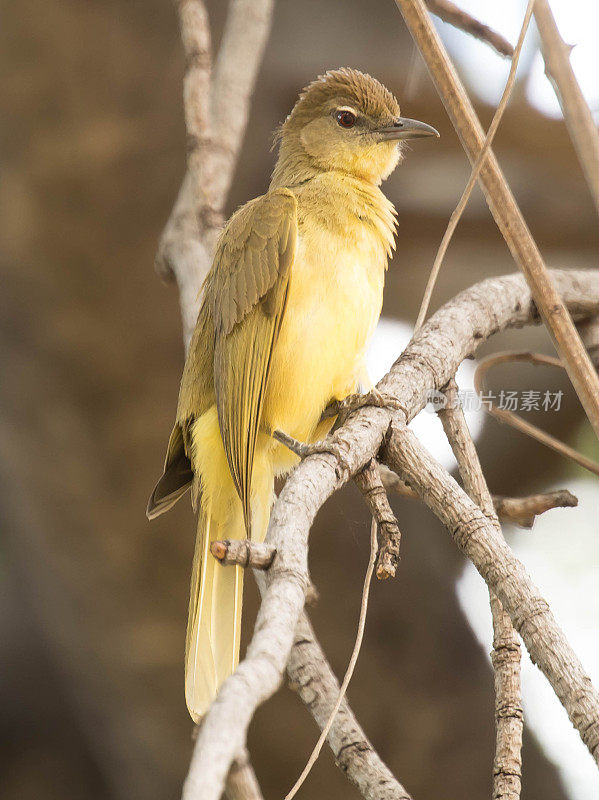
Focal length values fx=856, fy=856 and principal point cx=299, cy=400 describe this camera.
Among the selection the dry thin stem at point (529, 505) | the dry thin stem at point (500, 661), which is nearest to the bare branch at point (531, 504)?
the dry thin stem at point (529, 505)

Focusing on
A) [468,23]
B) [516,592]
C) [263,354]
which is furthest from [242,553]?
[468,23]

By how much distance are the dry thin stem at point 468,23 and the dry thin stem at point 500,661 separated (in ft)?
1.87

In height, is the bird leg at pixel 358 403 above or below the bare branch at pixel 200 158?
below

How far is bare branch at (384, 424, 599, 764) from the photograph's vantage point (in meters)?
0.88

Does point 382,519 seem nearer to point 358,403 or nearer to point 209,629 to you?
point 358,403

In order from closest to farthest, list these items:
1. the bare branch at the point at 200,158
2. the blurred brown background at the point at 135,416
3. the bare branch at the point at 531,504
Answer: the bare branch at the point at 531,504 < the bare branch at the point at 200,158 < the blurred brown background at the point at 135,416

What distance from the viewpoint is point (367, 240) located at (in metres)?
1.60

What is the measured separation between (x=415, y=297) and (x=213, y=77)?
75 cm

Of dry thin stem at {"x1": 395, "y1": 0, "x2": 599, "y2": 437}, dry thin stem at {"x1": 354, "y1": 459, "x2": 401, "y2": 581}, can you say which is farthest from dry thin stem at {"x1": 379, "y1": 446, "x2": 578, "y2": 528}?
dry thin stem at {"x1": 395, "y1": 0, "x2": 599, "y2": 437}

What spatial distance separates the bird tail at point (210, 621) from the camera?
53.1 inches

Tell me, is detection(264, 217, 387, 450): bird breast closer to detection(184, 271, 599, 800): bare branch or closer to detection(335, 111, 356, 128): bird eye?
detection(184, 271, 599, 800): bare branch

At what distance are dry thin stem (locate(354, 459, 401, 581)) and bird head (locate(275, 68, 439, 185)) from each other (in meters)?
0.80

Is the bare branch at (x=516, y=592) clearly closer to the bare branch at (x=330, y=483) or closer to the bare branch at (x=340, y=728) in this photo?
the bare branch at (x=330, y=483)

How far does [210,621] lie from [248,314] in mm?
540
